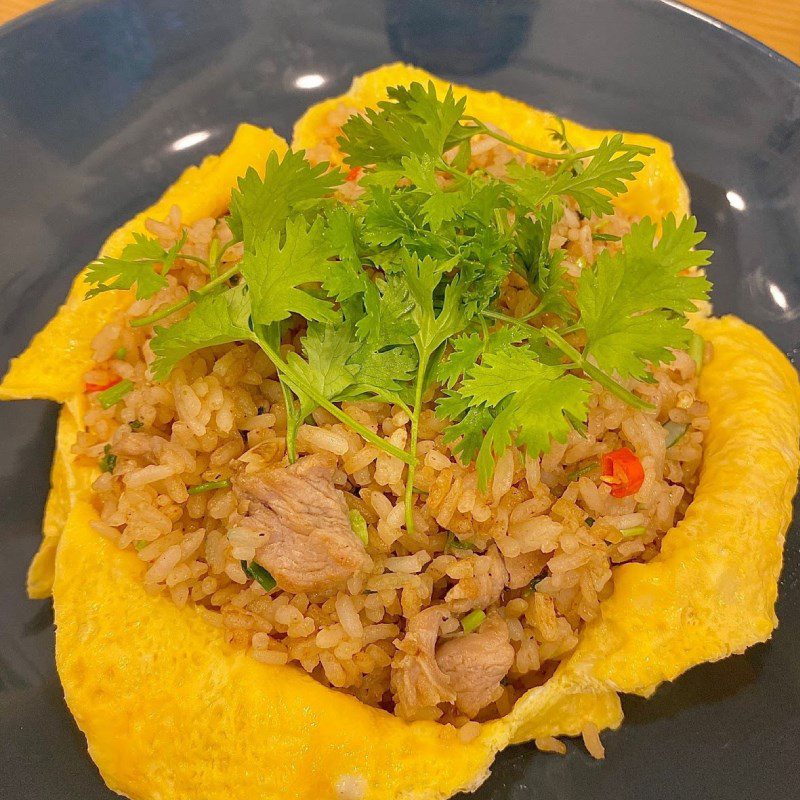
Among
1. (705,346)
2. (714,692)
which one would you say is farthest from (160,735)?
(705,346)

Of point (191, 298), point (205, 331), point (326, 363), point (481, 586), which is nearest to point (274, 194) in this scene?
point (191, 298)

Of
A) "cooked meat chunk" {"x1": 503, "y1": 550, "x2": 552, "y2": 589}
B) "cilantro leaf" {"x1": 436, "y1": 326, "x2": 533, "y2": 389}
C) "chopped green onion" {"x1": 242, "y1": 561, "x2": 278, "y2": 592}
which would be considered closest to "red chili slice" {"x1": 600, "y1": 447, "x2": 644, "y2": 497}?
→ "cooked meat chunk" {"x1": 503, "y1": 550, "x2": 552, "y2": 589}

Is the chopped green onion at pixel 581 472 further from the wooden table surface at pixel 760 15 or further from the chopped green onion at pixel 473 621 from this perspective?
the wooden table surface at pixel 760 15

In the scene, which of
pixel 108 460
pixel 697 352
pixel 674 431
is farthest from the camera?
pixel 697 352

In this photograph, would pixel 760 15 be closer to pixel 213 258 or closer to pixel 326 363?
pixel 213 258

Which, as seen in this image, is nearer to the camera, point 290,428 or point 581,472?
point 290,428

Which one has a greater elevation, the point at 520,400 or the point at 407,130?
the point at 407,130
